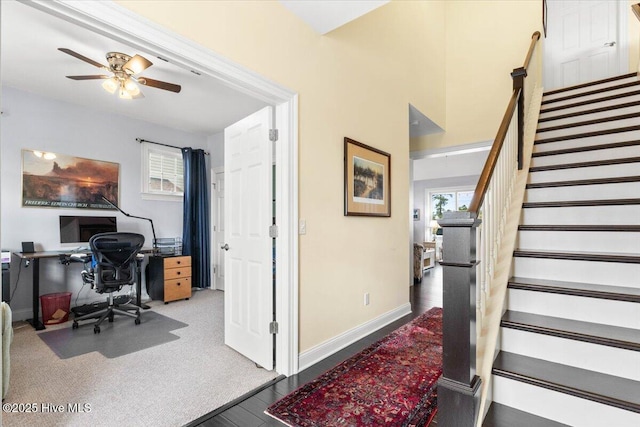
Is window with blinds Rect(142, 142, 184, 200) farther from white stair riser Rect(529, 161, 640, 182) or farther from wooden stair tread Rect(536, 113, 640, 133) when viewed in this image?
wooden stair tread Rect(536, 113, 640, 133)

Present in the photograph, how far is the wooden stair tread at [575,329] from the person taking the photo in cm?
162

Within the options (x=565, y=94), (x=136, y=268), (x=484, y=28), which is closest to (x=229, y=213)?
(x=136, y=268)

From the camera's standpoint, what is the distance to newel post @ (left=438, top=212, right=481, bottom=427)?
4.92 ft

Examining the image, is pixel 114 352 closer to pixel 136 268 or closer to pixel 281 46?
pixel 136 268

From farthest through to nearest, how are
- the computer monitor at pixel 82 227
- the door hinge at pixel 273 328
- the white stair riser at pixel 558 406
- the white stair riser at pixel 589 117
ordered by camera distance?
the computer monitor at pixel 82 227 < the white stair riser at pixel 589 117 < the door hinge at pixel 273 328 < the white stair riser at pixel 558 406

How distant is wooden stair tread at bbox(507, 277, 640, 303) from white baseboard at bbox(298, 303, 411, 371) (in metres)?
1.48

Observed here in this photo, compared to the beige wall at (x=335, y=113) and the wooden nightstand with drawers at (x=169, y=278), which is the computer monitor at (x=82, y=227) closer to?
the wooden nightstand with drawers at (x=169, y=278)

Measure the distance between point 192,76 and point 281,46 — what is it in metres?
1.56

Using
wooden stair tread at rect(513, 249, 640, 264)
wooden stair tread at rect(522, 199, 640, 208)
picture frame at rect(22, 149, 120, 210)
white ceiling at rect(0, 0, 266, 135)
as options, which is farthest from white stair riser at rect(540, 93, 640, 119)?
picture frame at rect(22, 149, 120, 210)

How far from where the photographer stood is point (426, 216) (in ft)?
33.1

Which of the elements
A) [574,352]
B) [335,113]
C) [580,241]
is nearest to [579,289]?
[574,352]

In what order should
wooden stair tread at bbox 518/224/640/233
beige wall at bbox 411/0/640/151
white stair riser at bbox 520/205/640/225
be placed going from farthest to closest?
beige wall at bbox 411/0/640/151
white stair riser at bbox 520/205/640/225
wooden stair tread at bbox 518/224/640/233

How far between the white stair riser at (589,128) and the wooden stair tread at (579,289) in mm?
2035

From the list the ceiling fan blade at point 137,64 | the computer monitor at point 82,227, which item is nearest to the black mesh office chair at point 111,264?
the computer monitor at point 82,227
